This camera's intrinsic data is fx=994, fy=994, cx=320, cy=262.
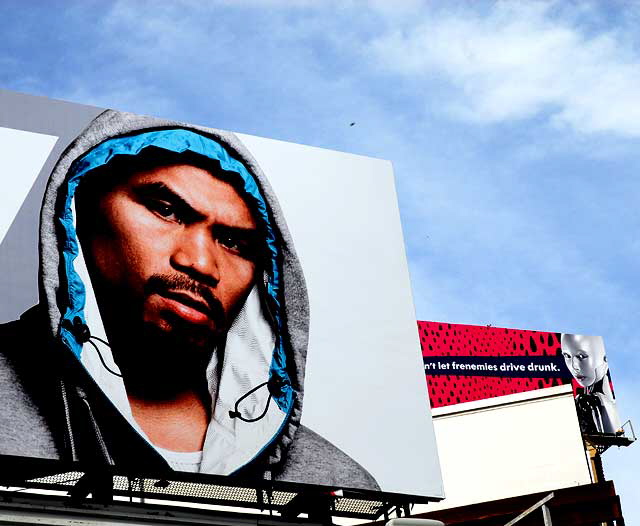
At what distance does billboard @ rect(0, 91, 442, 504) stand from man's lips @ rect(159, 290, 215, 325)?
0.01 m

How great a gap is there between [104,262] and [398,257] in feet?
12.7

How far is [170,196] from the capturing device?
1091 cm

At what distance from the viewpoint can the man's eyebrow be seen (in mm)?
10812

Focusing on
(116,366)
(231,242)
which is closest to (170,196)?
(231,242)

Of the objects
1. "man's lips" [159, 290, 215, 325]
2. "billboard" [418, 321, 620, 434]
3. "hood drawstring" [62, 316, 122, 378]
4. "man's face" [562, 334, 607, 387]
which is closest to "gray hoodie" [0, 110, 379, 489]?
"hood drawstring" [62, 316, 122, 378]

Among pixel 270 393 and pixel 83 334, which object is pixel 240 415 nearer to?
pixel 270 393

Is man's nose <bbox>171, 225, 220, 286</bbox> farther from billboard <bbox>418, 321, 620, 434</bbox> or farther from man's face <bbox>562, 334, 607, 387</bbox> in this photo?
man's face <bbox>562, 334, 607, 387</bbox>

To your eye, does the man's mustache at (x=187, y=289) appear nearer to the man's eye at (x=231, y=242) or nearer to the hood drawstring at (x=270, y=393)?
the man's eye at (x=231, y=242)

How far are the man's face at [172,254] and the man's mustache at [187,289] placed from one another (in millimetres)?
10

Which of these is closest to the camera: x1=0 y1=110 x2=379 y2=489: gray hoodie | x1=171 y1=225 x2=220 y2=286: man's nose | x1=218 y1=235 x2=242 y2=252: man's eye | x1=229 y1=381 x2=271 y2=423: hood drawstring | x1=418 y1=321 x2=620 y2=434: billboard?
x1=0 y1=110 x2=379 y2=489: gray hoodie

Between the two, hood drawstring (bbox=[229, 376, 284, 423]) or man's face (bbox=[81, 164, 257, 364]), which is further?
hood drawstring (bbox=[229, 376, 284, 423])

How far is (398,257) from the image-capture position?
40.8 feet

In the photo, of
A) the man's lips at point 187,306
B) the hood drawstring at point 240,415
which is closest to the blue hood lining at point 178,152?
the hood drawstring at point 240,415

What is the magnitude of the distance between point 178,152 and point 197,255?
4.24 ft
